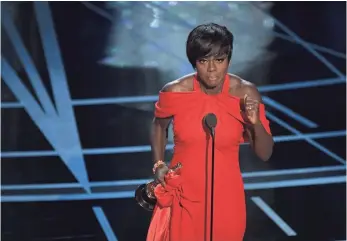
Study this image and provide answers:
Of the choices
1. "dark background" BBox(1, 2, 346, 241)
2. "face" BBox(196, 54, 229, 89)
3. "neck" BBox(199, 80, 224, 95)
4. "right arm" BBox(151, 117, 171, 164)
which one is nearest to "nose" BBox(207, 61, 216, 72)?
"face" BBox(196, 54, 229, 89)

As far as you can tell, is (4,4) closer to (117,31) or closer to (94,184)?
(117,31)

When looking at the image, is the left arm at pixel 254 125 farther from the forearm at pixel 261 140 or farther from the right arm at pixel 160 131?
the right arm at pixel 160 131

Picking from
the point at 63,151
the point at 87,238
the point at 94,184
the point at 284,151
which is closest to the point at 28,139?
the point at 63,151

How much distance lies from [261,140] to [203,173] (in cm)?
19

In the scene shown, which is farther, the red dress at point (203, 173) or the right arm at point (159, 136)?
the right arm at point (159, 136)

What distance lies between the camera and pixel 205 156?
1682 mm

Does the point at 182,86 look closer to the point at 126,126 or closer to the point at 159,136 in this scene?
the point at 159,136

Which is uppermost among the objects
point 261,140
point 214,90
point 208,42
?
point 208,42

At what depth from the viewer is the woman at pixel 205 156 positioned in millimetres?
1659

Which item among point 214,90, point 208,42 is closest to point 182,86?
point 214,90

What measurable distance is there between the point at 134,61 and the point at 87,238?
1.08 m

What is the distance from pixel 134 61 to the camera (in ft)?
11.1

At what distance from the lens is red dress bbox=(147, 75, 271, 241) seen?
5.48ft

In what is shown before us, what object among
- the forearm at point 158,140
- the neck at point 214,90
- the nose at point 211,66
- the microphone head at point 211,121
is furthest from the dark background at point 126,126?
A: the microphone head at point 211,121
